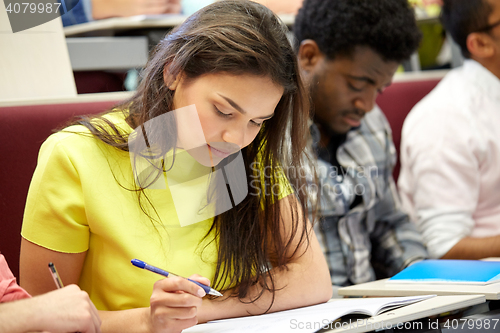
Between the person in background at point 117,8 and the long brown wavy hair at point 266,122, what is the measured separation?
26.6 inches

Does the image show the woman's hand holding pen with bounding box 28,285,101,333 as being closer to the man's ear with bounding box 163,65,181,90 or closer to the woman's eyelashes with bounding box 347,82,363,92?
the man's ear with bounding box 163,65,181,90

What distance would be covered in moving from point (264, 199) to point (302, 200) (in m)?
0.08

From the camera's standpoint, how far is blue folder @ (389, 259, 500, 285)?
90 centimetres

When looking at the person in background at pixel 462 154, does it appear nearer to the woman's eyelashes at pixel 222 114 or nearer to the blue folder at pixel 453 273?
the blue folder at pixel 453 273

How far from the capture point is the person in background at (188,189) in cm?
76

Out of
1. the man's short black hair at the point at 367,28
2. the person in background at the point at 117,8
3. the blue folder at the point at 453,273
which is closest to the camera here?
the blue folder at the point at 453,273

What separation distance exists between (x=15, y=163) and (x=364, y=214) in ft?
2.78

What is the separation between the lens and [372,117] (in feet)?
4.68

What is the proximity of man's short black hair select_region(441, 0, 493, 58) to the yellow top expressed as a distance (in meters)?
1.10

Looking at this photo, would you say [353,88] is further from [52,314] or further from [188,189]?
[52,314]

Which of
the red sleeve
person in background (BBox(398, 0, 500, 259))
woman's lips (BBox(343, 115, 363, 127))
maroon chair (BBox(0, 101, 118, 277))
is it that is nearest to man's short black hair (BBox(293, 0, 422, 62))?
woman's lips (BBox(343, 115, 363, 127))

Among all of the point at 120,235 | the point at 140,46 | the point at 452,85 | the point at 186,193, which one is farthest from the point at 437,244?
A: the point at 140,46

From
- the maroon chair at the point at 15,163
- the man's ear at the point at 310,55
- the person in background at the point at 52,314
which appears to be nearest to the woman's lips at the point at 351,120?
the man's ear at the point at 310,55

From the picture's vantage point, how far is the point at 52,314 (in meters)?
0.58
